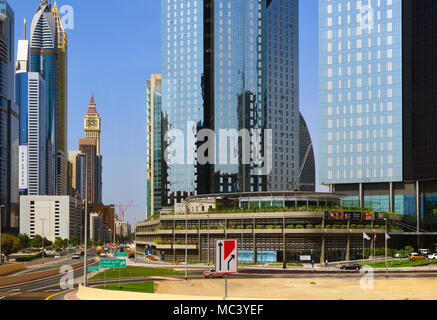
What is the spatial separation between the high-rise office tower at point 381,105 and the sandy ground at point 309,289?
340 ft

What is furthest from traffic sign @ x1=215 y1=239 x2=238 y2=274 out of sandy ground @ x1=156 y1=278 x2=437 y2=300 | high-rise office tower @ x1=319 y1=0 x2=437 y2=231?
high-rise office tower @ x1=319 y1=0 x2=437 y2=231

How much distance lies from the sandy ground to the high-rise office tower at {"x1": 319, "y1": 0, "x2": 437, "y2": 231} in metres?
104

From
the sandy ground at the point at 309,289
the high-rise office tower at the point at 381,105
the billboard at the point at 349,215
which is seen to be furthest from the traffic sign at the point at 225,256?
the high-rise office tower at the point at 381,105

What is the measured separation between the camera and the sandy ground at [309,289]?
53562 millimetres

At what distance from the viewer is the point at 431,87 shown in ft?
558

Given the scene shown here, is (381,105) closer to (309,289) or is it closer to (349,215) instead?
(349,215)

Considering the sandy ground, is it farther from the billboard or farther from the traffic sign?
the billboard

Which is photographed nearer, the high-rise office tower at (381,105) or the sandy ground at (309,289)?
the sandy ground at (309,289)

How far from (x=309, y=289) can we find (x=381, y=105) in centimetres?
12807

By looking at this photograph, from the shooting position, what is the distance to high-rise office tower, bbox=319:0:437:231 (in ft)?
560

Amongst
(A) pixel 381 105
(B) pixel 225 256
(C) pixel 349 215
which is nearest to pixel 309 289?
(B) pixel 225 256

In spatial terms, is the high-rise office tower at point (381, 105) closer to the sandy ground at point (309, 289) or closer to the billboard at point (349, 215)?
the billboard at point (349, 215)

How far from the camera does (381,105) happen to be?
584 feet
